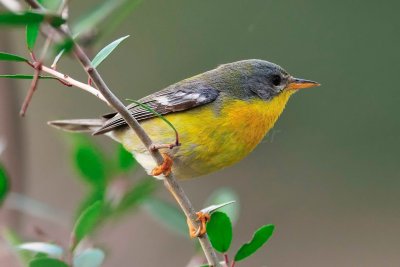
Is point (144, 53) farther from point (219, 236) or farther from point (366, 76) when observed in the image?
point (219, 236)

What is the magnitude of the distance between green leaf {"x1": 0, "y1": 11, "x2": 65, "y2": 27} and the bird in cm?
127

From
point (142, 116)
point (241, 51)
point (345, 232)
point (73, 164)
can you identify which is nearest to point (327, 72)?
point (241, 51)

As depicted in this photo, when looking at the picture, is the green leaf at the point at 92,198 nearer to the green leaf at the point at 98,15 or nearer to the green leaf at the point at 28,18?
the green leaf at the point at 98,15

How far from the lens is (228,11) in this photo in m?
7.54

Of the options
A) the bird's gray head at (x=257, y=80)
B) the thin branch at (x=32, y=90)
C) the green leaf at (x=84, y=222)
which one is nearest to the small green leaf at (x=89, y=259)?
the green leaf at (x=84, y=222)

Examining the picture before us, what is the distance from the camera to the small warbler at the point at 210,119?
2.68 metres

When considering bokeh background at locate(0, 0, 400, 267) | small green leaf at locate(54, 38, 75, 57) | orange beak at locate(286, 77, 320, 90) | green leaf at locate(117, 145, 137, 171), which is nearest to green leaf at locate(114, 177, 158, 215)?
green leaf at locate(117, 145, 137, 171)

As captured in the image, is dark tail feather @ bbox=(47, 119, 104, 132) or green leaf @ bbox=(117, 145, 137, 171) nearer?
green leaf @ bbox=(117, 145, 137, 171)

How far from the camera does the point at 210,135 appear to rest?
2.68 metres

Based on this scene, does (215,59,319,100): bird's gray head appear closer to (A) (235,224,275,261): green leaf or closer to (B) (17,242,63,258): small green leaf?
(A) (235,224,275,261): green leaf

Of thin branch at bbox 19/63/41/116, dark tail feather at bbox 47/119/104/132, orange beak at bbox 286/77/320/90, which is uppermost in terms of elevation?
thin branch at bbox 19/63/41/116

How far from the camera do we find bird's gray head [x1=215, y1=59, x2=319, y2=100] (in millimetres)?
3012

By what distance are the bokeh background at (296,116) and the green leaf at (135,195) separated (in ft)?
16.8

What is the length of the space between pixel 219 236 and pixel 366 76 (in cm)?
625
